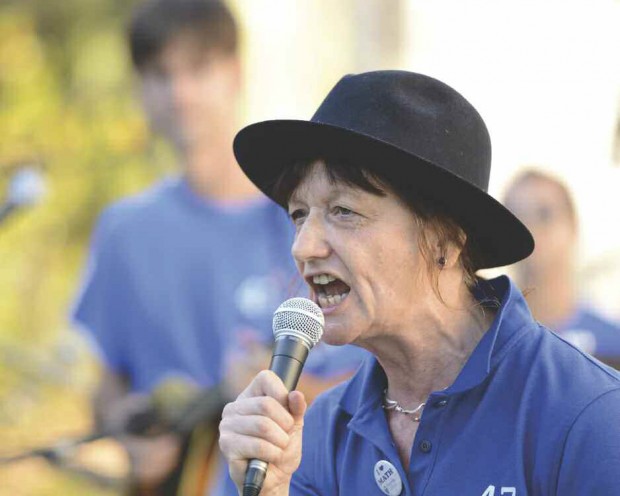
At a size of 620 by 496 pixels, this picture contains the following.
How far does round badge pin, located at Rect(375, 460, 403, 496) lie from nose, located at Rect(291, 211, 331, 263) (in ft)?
1.74

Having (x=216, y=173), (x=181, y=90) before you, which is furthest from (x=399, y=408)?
(x=181, y=90)

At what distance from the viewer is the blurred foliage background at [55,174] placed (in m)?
6.89

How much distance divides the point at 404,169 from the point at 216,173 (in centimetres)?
283

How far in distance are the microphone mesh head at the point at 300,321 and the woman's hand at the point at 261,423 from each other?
13 cm

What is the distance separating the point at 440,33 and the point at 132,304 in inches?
143

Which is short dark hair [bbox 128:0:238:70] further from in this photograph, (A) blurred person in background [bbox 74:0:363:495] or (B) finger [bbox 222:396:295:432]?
(B) finger [bbox 222:396:295:432]

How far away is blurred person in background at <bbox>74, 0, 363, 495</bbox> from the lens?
5.12 metres

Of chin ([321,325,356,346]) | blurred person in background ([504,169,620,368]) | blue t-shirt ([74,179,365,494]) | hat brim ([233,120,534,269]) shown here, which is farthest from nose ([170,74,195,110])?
chin ([321,325,356,346])

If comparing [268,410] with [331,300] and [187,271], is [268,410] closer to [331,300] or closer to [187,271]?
[331,300]

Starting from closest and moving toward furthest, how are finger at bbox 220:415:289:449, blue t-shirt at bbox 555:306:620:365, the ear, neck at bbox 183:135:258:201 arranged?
finger at bbox 220:415:289:449 → the ear → neck at bbox 183:135:258:201 → blue t-shirt at bbox 555:306:620:365

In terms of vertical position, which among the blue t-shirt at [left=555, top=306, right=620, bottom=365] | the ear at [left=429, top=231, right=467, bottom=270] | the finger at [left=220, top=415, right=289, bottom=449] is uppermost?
the blue t-shirt at [left=555, top=306, right=620, bottom=365]

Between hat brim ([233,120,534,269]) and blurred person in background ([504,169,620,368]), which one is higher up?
blurred person in background ([504,169,620,368])

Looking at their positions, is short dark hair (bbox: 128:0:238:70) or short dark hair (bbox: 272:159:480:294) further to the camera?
short dark hair (bbox: 128:0:238:70)

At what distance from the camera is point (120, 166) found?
289 inches
